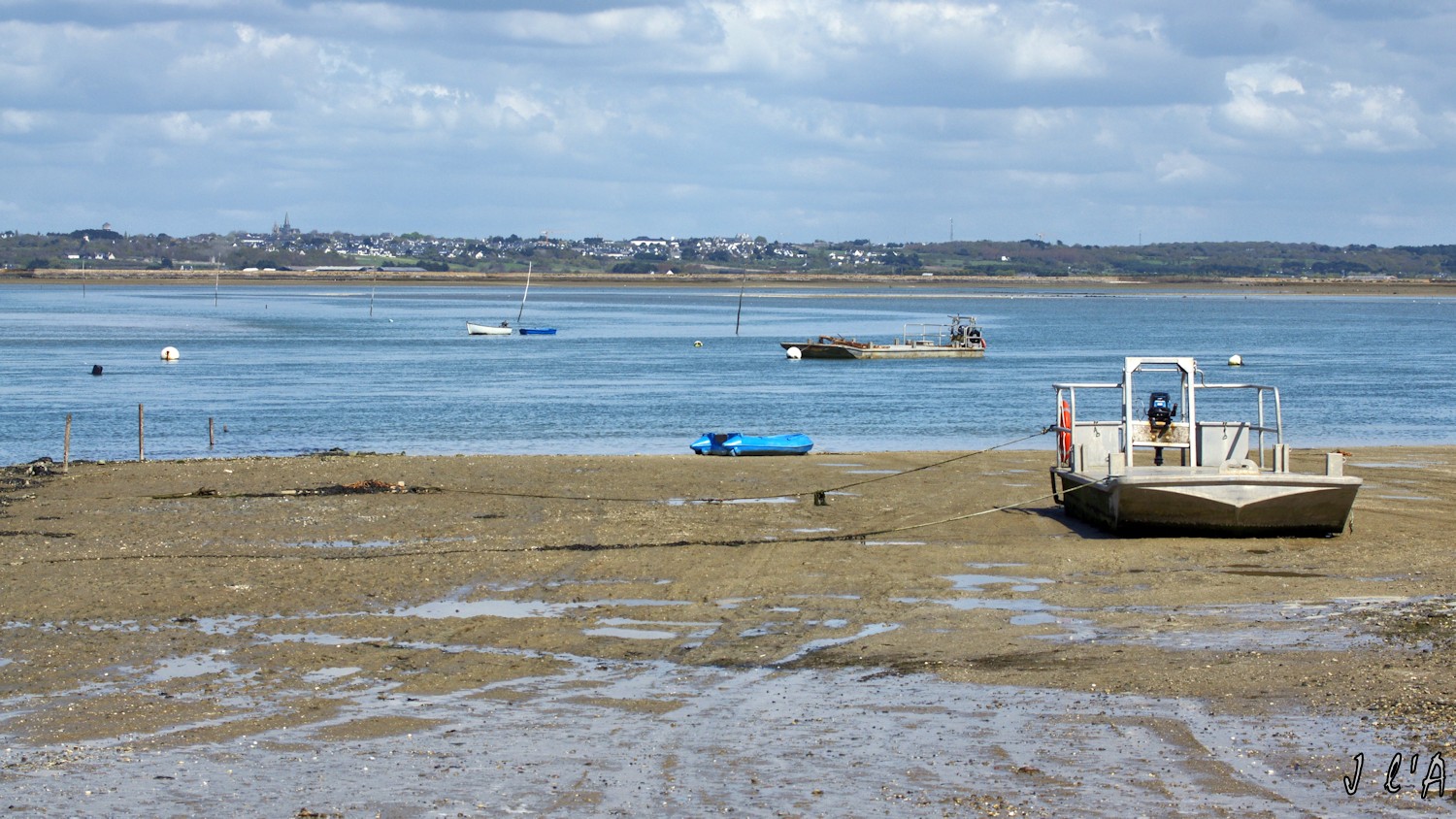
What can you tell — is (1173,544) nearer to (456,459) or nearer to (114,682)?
(114,682)

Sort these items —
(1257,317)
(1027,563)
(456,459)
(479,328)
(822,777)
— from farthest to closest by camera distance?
(1257,317), (479,328), (456,459), (1027,563), (822,777)

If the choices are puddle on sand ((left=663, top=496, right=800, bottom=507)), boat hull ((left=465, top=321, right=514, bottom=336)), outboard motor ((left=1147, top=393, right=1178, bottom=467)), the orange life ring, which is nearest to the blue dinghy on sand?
puddle on sand ((left=663, top=496, right=800, bottom=507))

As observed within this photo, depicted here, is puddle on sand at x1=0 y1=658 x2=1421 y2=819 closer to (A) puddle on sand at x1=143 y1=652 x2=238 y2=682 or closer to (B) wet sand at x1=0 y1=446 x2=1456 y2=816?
(B) wet sand at x1=0 y1=446 x2=1456 y2=816

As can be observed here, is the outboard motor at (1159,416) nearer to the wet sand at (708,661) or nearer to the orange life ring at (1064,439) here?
the orange life ring at (1064,439)

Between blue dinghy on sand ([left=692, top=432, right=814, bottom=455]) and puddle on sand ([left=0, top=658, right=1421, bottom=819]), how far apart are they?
2106cm

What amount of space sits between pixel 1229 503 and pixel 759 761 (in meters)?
11.7

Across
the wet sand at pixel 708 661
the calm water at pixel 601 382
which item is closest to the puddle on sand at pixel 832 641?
the wet sand at pixel 708 661

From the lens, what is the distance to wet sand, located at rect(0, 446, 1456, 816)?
391 inches

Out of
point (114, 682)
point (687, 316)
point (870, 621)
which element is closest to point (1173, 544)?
point (870, 621)

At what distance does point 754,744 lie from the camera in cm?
1088

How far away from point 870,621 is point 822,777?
17.9 feet

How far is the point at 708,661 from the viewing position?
13.7m

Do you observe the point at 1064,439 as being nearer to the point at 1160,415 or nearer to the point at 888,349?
the point at 1160,415

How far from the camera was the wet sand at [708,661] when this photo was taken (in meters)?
9.92
